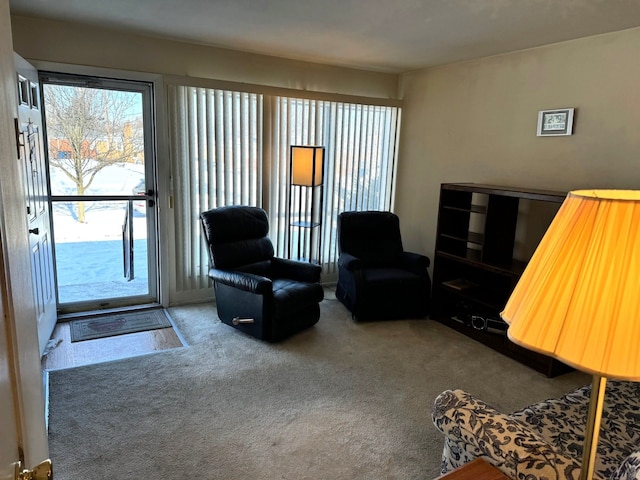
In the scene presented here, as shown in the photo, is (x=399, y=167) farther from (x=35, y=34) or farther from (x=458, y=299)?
(x=35, y=34)

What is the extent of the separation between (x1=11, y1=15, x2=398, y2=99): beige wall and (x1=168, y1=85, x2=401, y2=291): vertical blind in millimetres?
189

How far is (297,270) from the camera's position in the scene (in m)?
3.90

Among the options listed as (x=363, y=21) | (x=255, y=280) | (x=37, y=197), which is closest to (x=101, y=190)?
(x=37, y=197)

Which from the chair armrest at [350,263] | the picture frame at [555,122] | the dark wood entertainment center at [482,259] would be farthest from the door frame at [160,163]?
the picture frame at [555,122]

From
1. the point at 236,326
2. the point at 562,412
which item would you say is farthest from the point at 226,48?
the point at 562,412

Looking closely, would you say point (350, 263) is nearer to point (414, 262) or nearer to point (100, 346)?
point (414, 262)

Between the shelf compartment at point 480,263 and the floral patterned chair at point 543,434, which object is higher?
the shelf compartment at point 480,263

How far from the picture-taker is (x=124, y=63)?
12.1ft

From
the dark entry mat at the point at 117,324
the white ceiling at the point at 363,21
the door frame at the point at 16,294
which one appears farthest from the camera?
the dark entry mat at the point at 117,324

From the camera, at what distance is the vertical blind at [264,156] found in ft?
13.4

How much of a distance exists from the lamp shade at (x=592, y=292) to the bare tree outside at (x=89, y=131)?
12.7ft

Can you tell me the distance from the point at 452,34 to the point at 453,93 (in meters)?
1.13

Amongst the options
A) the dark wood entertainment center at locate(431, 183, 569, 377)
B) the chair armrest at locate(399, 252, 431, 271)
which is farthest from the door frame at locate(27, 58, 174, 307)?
the dark wood entertainment center at locate(431, 183, 569, 377)

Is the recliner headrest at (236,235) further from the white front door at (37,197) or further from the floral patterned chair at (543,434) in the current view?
the floral patterned chair at (543,434)
